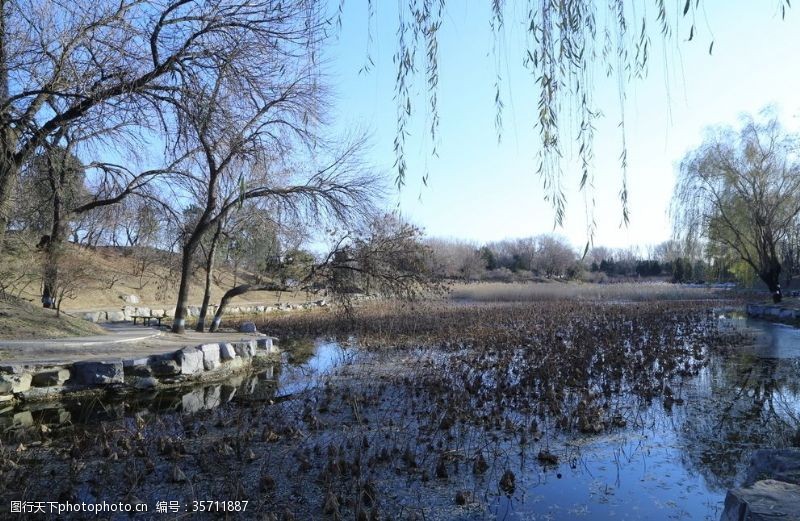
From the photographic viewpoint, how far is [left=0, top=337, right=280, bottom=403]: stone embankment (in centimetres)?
758

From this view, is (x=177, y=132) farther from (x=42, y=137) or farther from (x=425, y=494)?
(x=425, y=494)

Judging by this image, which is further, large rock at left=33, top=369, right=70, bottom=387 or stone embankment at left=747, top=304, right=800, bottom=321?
stone embankment at left=747, top=304, right=800, bottom=321

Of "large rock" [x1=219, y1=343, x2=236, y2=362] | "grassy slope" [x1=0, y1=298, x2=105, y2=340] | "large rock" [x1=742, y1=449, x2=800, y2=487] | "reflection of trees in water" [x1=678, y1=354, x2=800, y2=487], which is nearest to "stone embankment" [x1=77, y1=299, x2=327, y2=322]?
"grassy slope" [x1=0, y1=298, x2=105, y2=340]

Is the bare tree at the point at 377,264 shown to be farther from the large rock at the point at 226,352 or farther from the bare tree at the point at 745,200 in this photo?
the bare tree at the point at 745,200

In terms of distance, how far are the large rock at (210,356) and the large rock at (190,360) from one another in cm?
12

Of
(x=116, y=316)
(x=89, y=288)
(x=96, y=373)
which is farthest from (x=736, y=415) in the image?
(x=89, y=288)

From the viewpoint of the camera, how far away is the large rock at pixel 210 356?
9602mm

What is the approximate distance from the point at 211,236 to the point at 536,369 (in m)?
10.5

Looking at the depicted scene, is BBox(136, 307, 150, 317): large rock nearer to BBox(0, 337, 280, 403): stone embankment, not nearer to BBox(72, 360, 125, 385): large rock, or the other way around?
BBox(0, 337, 280, 403): stone embankment

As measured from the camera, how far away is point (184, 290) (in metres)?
12.9

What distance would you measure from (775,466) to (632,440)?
2.23 metres

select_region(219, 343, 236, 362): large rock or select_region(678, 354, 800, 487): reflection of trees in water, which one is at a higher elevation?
select_region(219, 343, 236, 362): large rock

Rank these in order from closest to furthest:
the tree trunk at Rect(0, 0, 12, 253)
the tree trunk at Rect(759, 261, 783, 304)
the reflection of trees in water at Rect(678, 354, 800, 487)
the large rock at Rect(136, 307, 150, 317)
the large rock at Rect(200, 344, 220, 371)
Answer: the reflection of trees in water at Rect(678, 354, 800, 487) < the tree trunk at Rect(0, 0, 12, 253) < the large rock at Rect(200, 344, 220, 371) < the large rock at Rect(136, 307, 150, 317) < the tree trunk at Rect(759, 261, 783, 304)

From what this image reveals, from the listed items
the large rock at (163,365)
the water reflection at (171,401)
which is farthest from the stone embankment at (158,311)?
the water reflection at (171,401)
